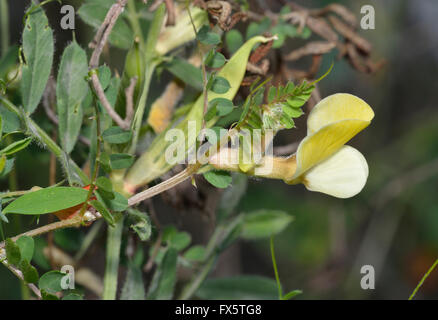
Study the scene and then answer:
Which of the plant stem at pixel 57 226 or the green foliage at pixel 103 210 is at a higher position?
the green foliage at pixel 103 210

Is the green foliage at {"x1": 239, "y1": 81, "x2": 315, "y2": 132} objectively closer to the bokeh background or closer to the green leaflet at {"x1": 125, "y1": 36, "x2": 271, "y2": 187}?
the green leaflet at {"x1": 125, "y1": 36, "x2": 271, "y2": 187}

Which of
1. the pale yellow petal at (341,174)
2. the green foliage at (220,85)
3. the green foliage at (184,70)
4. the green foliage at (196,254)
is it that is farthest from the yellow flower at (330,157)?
the green foliage at (196,254)

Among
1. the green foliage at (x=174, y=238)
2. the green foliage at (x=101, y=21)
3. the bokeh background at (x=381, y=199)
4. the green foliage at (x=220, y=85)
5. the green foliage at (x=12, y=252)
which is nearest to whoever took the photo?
the green foliage at (x=12, y=252)

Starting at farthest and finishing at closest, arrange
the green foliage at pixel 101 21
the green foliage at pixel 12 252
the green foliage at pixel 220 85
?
the green foliage at pixel 101 21 < the green foliage at pixel 220 85 < the green foliage at pixel 12 252

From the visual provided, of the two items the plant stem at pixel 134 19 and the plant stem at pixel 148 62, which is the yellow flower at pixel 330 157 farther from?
the plant stem at pixel 134 19

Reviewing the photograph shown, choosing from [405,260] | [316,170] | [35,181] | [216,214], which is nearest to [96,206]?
[316,170]

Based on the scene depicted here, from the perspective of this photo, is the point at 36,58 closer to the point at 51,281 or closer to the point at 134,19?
the point at 134,19

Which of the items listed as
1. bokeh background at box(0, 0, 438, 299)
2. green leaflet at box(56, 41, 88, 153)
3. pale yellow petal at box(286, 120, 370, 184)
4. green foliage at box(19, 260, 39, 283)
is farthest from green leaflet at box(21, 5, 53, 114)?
bokeh background at box(0, 0, 438, 299)
